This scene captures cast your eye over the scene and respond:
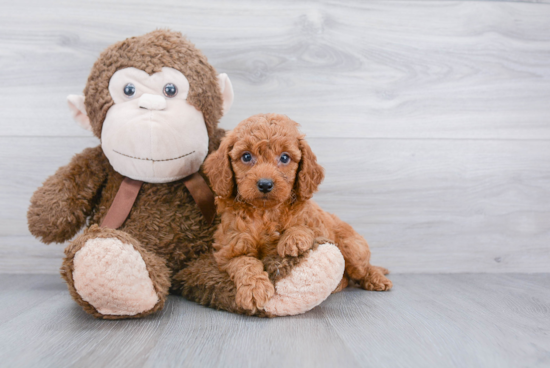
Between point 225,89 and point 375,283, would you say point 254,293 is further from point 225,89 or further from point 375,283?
point 225,89

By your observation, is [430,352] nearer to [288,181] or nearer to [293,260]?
[293,260]

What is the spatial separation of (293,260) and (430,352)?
329 millimetres

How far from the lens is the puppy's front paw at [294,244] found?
36.5 inches

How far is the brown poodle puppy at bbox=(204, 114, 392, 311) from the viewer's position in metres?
0.92

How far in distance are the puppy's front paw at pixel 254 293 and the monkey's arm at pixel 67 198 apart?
52cm

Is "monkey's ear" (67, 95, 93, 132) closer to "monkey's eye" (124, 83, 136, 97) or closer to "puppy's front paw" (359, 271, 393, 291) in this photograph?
"monkey's eye" (124, 83, 136, 97)

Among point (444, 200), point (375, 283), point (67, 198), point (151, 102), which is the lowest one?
point (375, 283)

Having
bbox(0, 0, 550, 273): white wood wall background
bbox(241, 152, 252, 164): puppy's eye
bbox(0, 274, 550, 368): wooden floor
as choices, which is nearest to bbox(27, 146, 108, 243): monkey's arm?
bbox(0, 274, 550, 368): wooden floor

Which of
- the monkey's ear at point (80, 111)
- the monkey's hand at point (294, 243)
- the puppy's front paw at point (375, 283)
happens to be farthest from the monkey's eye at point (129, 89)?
the puppy's front paw at point (375, 283)

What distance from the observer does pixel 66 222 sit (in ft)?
3.57

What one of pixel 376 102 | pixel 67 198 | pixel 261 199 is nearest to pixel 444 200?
pixel 376 102

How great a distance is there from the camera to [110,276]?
0.85 m

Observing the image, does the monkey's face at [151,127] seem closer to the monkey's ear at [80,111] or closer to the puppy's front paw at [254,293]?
the monkey's ear at [80,111]

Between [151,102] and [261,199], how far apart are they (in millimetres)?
386
